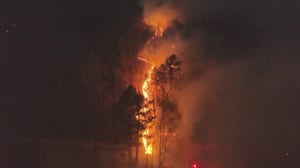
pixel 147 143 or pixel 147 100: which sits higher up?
pixel 147 100

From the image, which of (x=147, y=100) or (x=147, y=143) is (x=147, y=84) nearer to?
(x=147, y=100)

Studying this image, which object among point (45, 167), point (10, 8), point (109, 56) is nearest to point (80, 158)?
point (45, 167)

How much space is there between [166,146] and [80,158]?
944 centimetres

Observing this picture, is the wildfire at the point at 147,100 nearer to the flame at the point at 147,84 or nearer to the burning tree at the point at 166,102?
the flame at the point at 147,84

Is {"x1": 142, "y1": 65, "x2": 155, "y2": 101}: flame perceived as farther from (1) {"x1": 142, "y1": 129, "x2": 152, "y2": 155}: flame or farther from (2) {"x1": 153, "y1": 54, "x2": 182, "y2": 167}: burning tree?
(1) {"x1": 142, "y1": 129, "x2": 152, "y2": 155}: flame

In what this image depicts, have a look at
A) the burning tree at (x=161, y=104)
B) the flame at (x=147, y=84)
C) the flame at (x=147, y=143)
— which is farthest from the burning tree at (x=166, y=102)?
the flame at (x=147, y=84)

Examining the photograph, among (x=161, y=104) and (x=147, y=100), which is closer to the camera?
(x=147, y=100)

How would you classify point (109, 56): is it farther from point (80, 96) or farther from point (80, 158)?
point (80, 158)

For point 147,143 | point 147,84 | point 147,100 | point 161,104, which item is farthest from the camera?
point 147,84

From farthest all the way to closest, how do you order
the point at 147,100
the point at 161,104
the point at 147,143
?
the point at 161,104 → the point at 147,143 → the point at 147,100

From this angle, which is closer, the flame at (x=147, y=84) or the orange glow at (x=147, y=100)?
the orange glow at (x=147, y=100)

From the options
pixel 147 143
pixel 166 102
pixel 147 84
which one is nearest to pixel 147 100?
pixel 166 102

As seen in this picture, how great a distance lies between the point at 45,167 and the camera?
137ft

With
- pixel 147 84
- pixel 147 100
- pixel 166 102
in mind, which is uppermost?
pixel 147 84
